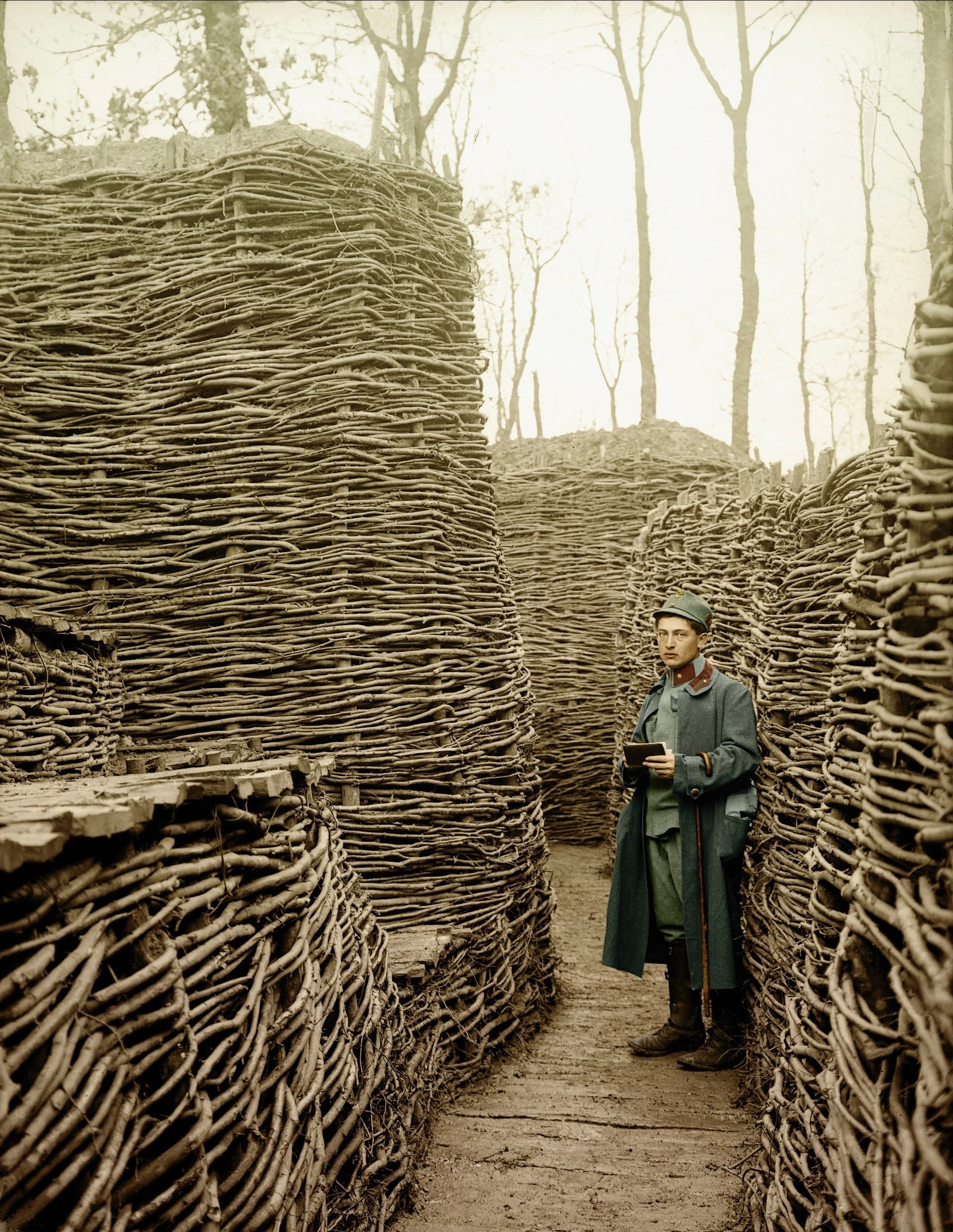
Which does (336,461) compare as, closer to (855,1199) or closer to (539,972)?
(539,972)

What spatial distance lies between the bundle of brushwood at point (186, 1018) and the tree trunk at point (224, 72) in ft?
22.6

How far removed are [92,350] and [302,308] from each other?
0.95 meters

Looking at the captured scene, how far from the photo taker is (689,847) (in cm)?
409

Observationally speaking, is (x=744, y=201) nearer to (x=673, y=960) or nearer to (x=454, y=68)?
(x=454, y=68)

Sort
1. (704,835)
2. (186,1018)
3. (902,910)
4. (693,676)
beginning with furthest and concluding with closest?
(693,676)
(704,835)
(186,1018)
(902,910)

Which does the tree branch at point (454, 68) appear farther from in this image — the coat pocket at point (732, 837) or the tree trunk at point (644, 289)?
the coat pocket at point (732, 837)

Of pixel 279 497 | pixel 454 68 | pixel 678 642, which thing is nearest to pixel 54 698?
pixel 279 497

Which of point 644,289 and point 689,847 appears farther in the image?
point 644,289

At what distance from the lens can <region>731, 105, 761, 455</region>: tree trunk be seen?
1589 cm

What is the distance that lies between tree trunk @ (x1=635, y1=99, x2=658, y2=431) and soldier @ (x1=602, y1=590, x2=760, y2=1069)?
1260 centimetres

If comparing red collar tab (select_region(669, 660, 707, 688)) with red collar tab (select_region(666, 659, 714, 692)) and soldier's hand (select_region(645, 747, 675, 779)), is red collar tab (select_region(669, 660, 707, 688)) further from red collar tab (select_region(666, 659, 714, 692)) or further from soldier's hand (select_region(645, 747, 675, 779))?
soldier's hand (select_region(645, 747, 675, 779))

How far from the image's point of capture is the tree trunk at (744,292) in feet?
52.1

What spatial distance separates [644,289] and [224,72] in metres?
10.7

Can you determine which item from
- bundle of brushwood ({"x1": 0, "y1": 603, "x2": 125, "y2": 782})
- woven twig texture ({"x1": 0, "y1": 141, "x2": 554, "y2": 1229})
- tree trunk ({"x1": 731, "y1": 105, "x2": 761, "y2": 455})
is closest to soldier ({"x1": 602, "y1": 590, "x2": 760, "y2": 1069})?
woven twig texture ({"x1": 0, "y1": 141, "x2": 554, "y2": 1229})
